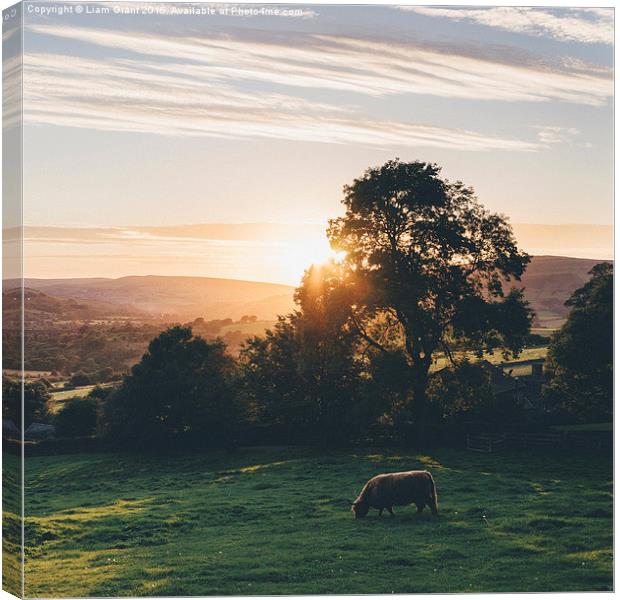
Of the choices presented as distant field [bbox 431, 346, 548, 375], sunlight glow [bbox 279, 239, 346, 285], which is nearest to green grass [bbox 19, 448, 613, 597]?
distant field [bbox 431, 346, 548, 375]

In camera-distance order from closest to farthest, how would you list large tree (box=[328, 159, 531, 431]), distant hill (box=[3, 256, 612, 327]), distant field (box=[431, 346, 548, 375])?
distant hill (box=[3, 256, 612, 327]) < large tree (box=[328, 159, 531, 431]) < distant field (box=[431, 346, 548, 375])

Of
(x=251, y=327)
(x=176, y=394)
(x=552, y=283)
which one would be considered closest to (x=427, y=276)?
(x=552, y=283)

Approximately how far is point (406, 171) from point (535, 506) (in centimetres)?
631

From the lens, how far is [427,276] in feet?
59.6

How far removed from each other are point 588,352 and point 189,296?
7.14 m

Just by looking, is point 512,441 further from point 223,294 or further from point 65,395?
point 65,395

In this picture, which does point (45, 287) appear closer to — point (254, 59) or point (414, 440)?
point (254, 59)

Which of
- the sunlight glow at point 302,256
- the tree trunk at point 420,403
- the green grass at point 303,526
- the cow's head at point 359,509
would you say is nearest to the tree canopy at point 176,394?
the green grass at point 303,526

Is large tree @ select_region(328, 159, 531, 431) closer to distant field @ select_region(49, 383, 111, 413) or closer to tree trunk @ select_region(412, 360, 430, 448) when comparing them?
tree trunk @ select_region(412, 360, 430, 448)

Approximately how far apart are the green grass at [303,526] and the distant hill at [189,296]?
2.69 m

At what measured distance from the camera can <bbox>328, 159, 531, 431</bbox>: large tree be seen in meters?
18.0

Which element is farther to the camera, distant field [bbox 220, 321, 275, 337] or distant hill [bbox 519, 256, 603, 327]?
distant field [bbox 220, 321, 275, 337]

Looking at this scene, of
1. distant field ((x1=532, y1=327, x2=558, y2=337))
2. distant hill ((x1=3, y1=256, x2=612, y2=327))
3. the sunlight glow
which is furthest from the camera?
distant field ((x1=532, y1=327, x2=558, y2=337))

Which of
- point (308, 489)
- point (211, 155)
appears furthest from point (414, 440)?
point (211, 155)
